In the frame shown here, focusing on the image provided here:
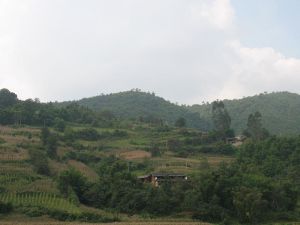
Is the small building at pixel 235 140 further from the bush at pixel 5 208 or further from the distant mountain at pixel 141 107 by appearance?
the bush at pixel 5 208

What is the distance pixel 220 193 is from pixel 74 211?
16660mm

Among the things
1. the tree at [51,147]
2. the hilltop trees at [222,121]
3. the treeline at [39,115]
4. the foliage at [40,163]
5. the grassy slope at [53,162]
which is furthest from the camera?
the hilltop trees at [222,121]

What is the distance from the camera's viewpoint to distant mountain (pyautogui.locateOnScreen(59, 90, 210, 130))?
476 ft

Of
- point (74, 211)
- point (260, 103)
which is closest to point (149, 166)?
point (74, 211)

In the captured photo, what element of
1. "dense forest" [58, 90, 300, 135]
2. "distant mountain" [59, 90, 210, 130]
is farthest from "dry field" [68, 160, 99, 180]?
"distant mountain" [59, 90, 210, 130]

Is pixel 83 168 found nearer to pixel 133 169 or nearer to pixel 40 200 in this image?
pixel 133 169

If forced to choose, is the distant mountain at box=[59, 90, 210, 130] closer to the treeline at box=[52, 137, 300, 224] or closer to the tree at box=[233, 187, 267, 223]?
the treeline at box=[52, 137, 300, 224]

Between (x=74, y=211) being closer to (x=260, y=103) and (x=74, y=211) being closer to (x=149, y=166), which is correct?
(x=149, y=166)

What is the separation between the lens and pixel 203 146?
89.3 metres

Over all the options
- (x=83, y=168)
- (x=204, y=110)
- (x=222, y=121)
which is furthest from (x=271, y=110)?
(x=83, y=168)

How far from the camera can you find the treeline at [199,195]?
169 feet

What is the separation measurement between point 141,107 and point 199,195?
101 meters

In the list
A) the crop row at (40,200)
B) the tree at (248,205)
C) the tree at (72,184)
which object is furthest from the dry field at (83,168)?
the tree at (248,205)

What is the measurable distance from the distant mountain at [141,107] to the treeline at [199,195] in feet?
269
